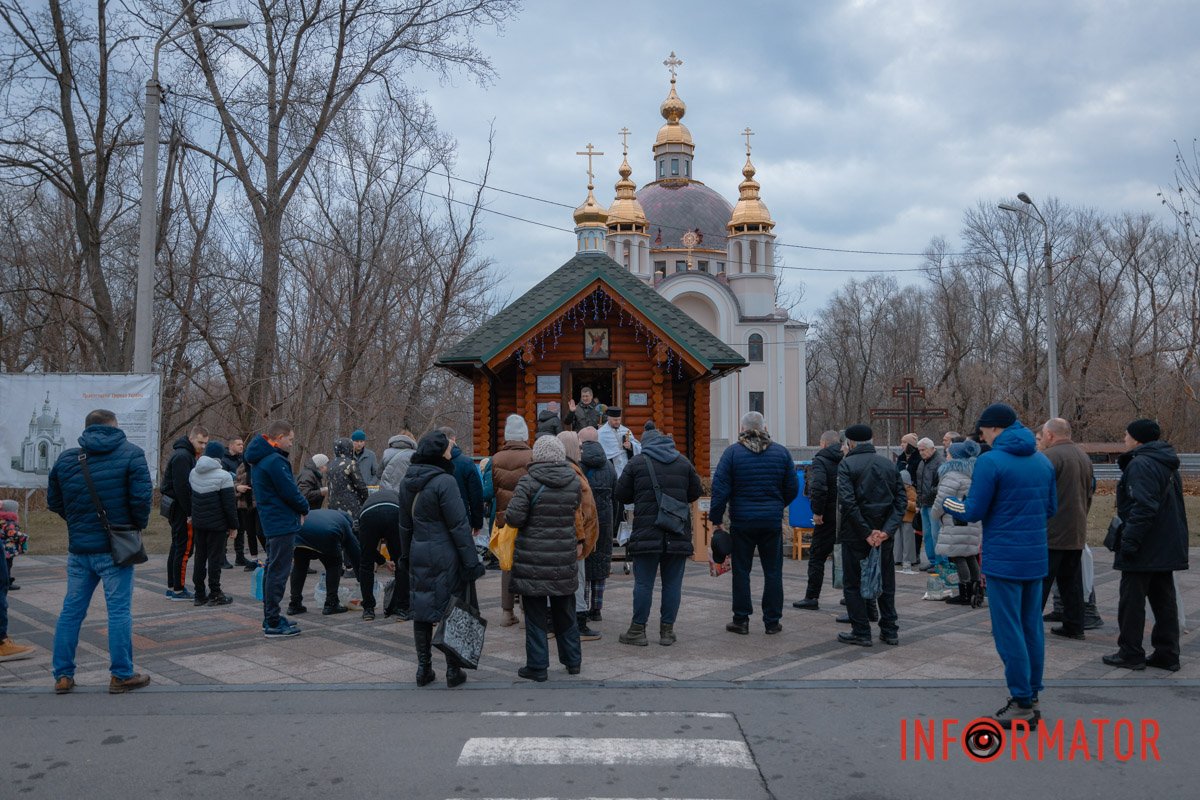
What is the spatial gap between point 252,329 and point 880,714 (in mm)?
20910

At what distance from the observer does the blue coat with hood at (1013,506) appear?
Result: 5.53m

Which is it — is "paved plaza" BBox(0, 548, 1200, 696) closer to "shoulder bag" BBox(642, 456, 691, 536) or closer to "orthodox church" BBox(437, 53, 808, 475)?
"shoulder bag" BBox(642, 456, 691, 536)

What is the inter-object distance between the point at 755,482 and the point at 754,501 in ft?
0.55

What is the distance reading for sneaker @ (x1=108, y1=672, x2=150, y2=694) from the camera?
6512 millimetres

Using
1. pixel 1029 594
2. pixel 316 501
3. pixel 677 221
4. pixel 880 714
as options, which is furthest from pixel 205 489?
pixel 677 221

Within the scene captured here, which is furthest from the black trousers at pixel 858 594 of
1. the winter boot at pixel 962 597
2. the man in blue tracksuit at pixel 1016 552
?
the winter boot at pixel 962 597

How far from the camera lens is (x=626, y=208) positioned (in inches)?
2128

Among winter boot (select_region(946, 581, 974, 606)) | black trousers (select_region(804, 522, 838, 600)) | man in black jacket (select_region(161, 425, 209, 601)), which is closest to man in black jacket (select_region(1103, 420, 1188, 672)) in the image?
winter boot (select_region(946, 581, 974, 606))

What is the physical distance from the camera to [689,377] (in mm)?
17266

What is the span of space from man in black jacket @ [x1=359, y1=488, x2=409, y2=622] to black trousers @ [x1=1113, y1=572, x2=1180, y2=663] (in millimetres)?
6009

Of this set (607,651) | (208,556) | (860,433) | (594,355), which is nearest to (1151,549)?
(860,433)

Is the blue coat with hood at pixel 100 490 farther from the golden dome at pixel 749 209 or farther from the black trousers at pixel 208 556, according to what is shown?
the golden dome at pixel 749 209

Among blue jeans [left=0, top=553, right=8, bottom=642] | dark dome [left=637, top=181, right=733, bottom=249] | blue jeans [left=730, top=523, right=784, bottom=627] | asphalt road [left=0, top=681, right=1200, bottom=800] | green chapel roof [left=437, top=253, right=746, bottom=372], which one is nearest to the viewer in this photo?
asphalt road [left=0, top=681, right=1200, bottom=800]

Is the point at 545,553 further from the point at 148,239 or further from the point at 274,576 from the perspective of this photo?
the point at 148,239
